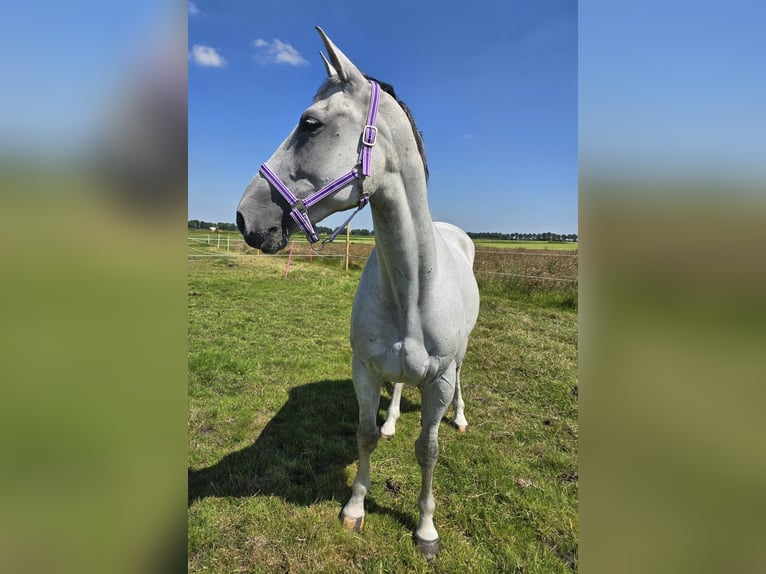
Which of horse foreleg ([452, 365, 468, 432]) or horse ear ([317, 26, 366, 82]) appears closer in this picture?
horse ear ([317, 26, 366, 82])

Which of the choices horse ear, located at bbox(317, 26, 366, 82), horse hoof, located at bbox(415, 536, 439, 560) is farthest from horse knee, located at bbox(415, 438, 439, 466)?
horse ear, located at bbox(317, 26, 366, 82)

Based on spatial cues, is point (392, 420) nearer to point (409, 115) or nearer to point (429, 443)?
point (429, 443)

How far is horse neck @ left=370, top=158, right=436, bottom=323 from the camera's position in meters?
1.92

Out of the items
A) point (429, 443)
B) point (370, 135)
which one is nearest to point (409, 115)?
point (370, 135)

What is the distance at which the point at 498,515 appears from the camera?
273cm

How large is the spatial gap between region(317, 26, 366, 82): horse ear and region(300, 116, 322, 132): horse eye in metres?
0.26

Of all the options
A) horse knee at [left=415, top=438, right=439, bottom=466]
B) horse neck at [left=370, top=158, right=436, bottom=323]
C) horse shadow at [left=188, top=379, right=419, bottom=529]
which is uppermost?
horse neck at [left=370, top=158, right=436, bottom=323]

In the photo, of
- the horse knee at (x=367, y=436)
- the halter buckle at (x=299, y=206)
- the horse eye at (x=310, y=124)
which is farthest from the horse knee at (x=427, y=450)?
the horse eye at (x=310, y=124)

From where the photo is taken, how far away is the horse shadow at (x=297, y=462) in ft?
9.46

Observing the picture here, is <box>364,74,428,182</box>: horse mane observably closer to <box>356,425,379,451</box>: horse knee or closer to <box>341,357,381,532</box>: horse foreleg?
<box>341,357,381,532</box>: horse foreleg

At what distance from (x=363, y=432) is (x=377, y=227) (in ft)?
5.01

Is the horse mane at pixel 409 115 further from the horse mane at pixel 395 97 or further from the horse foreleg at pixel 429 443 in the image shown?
the horse foreleg at pixel 429 443

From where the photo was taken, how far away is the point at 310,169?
1675mm
